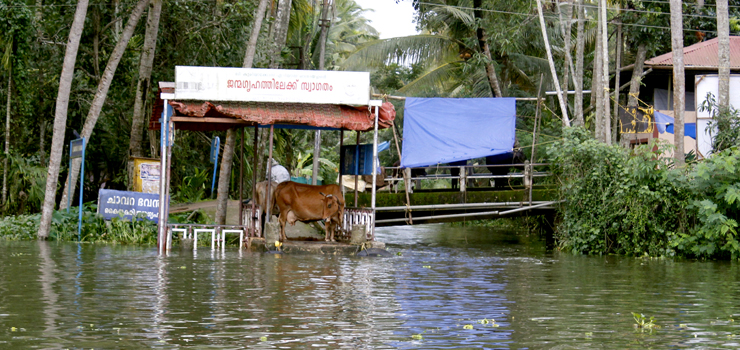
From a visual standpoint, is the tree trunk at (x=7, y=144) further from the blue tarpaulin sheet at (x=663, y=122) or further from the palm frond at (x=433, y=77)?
the blue tarpaulin sheet at (x=663, y=122)

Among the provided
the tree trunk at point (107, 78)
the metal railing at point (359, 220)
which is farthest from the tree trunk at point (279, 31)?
the metal railing at point (359, 220)

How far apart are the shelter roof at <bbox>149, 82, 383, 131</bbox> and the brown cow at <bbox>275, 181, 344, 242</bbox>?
137 cm

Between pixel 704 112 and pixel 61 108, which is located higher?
pixel 704 112

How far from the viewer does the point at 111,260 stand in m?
14.4

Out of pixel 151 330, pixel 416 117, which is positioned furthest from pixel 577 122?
pixel 151 330

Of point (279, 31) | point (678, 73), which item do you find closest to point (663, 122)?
point (678, 73)

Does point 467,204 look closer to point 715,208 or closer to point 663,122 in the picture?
point 715,208

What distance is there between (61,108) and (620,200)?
12.9m

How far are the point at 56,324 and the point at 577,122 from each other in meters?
17.5

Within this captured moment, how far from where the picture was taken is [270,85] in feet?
53.5

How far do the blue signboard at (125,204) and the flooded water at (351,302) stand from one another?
11.7 feet

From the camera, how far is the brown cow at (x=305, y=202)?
17484mm

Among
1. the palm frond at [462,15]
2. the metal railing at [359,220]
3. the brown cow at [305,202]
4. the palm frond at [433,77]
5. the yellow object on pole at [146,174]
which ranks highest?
the palm frond at [462,15]

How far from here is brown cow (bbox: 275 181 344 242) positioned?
1748cm
